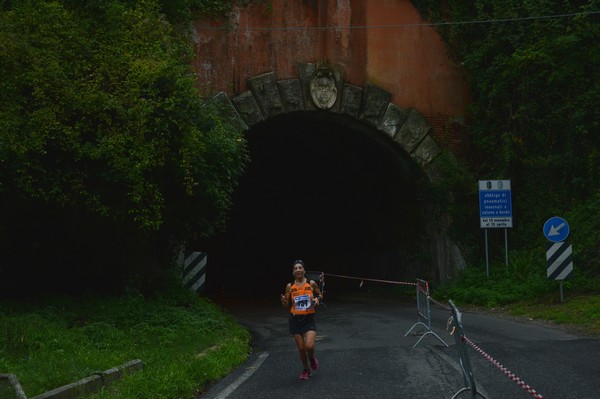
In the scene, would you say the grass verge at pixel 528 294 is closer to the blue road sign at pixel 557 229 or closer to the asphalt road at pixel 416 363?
the asphalt road at pixel 416 363

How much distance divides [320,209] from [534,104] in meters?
12.7

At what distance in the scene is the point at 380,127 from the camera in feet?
72.7

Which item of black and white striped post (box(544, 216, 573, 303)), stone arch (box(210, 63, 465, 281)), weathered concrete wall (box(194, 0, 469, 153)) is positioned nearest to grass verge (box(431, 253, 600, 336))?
black and white striped post (box(544, 216, 573, 303))

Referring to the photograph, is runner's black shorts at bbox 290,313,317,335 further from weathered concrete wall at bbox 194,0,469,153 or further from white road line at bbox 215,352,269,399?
weathered concrete wall at bbox 194,0,469,153

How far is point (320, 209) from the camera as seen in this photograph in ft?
→ 105

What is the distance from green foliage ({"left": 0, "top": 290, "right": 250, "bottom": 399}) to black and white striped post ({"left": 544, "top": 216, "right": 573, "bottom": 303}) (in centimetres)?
757

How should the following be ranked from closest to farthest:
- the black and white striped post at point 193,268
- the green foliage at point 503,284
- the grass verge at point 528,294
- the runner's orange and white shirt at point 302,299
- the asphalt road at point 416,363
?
1. the asphalt road at point 416,363
2. the runner's orange and white shirt at point 302,299
3. the grass verge at point 528,294
4. the green foliage at point 503,284
5. the black and white striped post at point 193,268

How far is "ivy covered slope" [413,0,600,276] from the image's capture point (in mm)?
19766

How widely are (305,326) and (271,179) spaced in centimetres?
2160

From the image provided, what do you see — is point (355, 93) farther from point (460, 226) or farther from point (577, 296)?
point (577, 296)

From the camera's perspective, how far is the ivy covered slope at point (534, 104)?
19.8 meters

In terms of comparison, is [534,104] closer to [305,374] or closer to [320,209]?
[320,209]

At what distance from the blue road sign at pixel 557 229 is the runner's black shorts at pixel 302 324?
8.92 m

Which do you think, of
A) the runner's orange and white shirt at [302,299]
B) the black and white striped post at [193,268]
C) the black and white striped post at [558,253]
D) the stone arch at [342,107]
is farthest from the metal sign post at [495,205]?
the runner's orange and white shirt at [302,299]
